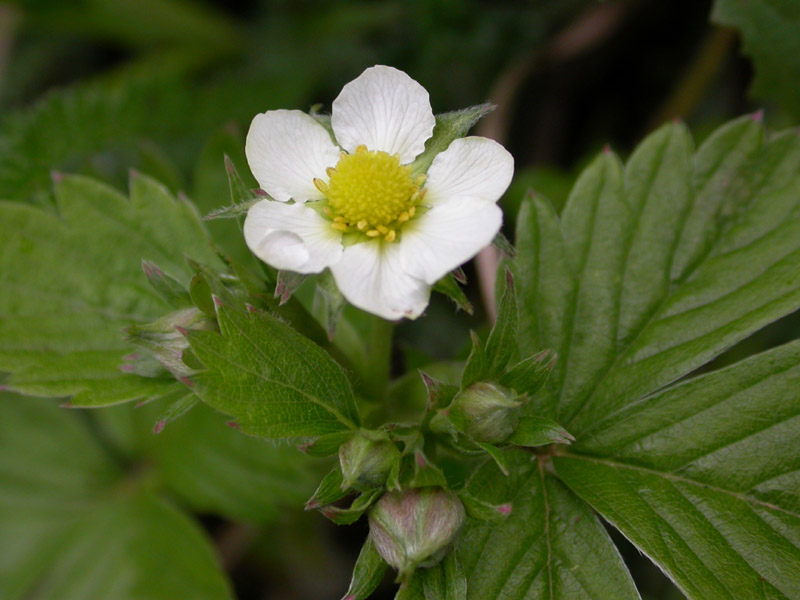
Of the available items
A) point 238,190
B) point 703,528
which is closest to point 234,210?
point 238,190

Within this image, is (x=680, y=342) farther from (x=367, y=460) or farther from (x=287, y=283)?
(x=287, y=283)

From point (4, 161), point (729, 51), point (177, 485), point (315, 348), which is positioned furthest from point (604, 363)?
point (4, 161)

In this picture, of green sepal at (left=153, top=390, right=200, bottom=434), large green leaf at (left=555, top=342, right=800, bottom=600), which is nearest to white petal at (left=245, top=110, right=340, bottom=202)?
green sepal at (left=153, top=390, right=200, bottom=434)

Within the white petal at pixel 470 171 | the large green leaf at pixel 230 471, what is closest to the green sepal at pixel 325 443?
the white petal at pixel 470 171

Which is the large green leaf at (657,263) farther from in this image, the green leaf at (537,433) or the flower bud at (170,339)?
the flower bud at (170,339)

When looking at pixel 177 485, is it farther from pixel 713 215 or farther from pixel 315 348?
pixel 713 215

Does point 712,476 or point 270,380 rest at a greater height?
point 712,476
